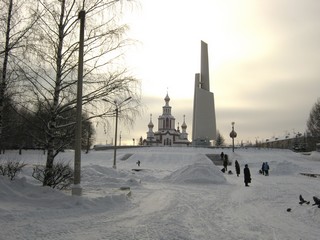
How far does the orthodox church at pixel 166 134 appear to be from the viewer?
12050 centimetres

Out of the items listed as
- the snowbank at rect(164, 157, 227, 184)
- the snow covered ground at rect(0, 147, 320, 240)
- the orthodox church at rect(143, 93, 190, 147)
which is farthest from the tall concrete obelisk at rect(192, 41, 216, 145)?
the snow covered ground at rect(0, 147, 320, 240)

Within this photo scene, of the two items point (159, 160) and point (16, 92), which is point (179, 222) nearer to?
point (16, 92)

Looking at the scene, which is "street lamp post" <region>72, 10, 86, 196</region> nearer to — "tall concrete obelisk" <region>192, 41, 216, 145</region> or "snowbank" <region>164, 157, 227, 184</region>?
"snowbank" <region>164, 157, 227, 184</region>

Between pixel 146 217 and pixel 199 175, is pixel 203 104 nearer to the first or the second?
pixel 199 175

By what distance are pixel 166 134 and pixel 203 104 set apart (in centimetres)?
5408

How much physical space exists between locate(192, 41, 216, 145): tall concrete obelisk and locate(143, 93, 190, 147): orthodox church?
50.1 metres

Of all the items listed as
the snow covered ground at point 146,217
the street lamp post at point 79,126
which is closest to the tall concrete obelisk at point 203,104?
the snow covered ground at point 146,217

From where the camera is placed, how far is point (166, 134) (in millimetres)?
121188

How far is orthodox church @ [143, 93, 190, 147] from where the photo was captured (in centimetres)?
12050

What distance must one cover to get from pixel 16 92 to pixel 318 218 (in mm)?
→ 10063

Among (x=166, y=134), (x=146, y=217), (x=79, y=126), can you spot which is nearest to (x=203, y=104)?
(x=166, y=134)

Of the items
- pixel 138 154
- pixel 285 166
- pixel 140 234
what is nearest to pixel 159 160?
pixel 138 154

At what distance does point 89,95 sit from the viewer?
13086mm

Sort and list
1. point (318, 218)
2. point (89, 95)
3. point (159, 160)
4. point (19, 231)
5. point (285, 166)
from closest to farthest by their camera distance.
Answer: point (19, 231), point (318, 218), point (89, 95), point (285, 166), point (159, 160)
